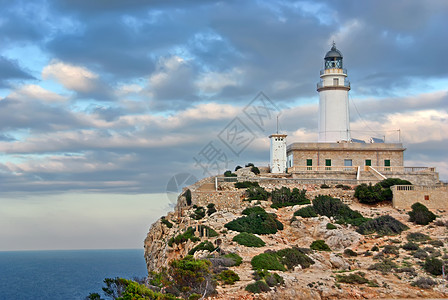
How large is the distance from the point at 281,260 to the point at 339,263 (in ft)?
10.5

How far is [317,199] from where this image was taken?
39.2 metres

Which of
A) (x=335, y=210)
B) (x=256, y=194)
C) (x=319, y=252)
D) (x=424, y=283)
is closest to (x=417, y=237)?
(x=319, y=252)

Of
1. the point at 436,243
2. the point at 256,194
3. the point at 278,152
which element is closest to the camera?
the point at 436,243

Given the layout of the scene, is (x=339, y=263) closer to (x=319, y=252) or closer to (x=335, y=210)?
(x=319, y=252)

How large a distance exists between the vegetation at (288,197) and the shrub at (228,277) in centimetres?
1529

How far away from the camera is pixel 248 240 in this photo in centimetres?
3094

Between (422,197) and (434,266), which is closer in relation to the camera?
(434,266)

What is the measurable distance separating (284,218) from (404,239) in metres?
7.89

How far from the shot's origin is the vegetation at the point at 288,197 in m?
40.1

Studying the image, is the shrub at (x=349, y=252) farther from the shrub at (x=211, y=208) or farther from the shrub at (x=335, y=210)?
the shrub at (x=211, y=208)

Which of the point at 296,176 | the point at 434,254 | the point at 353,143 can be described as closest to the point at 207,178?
the point at 296,176

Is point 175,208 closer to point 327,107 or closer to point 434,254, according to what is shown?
point 327,107

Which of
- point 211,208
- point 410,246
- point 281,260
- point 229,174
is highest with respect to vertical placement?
point 229,174

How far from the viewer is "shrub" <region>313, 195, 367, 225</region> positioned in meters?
36.7
